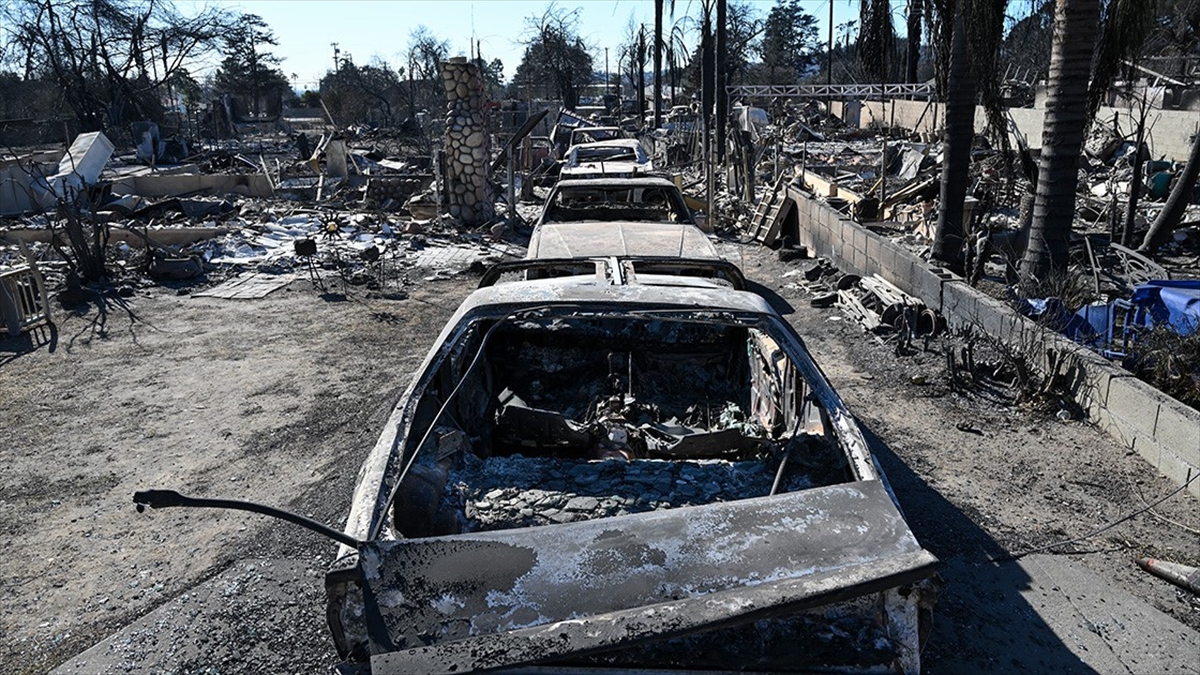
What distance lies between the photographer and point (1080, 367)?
17.8 feet

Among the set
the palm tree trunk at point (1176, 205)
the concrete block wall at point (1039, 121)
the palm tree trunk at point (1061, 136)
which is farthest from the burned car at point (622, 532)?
the concrete block wall at point (1039, 121)

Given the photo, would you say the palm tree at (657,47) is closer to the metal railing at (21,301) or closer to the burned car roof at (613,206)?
the burned car roof at (613,206)

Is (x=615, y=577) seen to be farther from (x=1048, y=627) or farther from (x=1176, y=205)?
(x=1176, y=205)

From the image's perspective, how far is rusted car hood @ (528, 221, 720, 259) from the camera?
5.86 metres

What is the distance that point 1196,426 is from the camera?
14.1 feet

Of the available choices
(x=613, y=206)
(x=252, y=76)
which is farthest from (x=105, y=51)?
(x=613, y=206)

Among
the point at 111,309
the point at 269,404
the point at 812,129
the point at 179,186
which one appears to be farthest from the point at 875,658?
the point at 812,129

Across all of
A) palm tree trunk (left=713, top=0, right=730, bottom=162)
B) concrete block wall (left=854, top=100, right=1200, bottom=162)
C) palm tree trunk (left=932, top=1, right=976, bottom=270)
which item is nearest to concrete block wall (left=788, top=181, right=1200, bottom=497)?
palm tree trunk (left=932, top=1, right=976, bottom=270)

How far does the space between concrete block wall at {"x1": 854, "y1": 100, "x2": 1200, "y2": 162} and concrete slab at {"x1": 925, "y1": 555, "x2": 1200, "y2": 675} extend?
7717 millimetres

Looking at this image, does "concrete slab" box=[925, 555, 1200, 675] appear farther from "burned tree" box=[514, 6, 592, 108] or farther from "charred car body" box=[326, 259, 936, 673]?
"burned tree" box=[514, 6, 592, 108]

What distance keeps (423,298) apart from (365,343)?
192 cm

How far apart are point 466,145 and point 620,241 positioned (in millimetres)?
8242

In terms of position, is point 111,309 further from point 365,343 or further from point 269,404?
point 269,404

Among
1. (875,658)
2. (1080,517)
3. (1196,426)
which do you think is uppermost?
(875,658)
